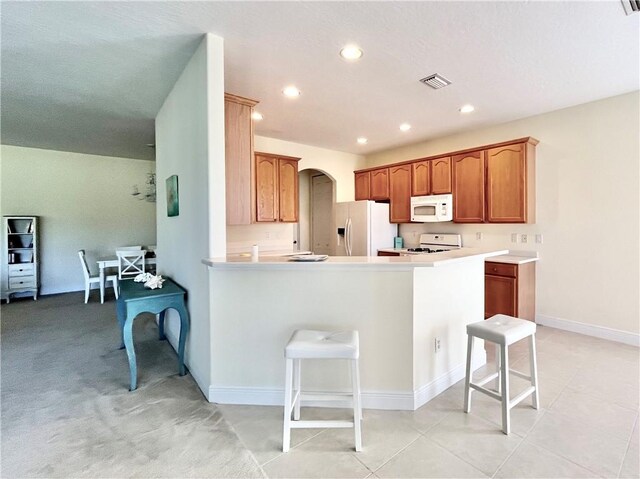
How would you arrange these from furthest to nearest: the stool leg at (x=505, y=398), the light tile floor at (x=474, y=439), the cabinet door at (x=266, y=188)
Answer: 1. the cabinet door at (x=266, y=188)
2. the stool leg at (x=505, y=398)
3. the light tile floor at (x=474, y=439)

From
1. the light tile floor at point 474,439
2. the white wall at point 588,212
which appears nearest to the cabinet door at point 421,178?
the white wall at point 588,212

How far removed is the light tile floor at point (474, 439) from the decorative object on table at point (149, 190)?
5.12m

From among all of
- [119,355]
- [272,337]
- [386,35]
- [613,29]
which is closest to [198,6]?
[386,35]

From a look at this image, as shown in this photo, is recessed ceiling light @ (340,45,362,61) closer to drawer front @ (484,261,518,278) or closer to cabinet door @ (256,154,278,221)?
cabinet door @ (256,154,278,221)

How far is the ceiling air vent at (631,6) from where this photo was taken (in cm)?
193

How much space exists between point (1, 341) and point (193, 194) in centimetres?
299

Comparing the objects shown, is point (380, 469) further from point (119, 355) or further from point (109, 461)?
point (119, 355)

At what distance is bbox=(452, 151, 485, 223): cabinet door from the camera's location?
4.21 m

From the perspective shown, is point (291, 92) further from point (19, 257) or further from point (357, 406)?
point (19, 257)

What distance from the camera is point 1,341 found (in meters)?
3.41

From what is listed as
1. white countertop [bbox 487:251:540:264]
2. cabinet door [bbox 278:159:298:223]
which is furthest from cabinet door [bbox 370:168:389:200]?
white countertop [bbox 487:251:540:264]

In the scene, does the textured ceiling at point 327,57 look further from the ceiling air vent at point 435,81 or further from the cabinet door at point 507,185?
the cabinet door at point 507,185

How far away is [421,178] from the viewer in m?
4.89

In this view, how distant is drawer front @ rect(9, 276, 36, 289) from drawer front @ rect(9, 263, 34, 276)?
0.22 ft
